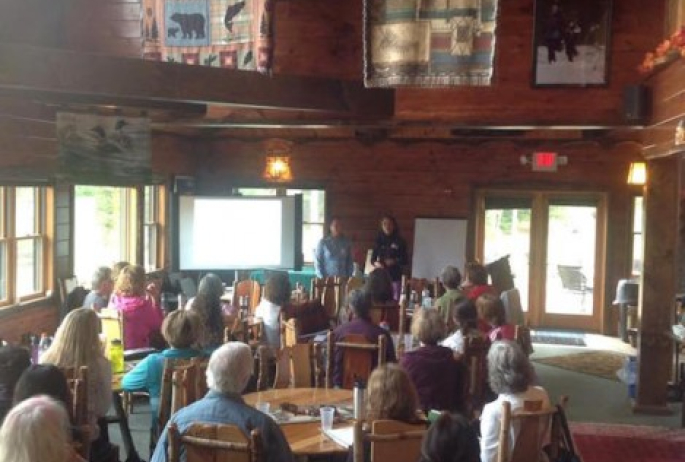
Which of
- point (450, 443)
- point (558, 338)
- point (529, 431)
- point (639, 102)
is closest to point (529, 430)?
point (529, 431)

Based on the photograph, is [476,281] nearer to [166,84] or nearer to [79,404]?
[166,84]

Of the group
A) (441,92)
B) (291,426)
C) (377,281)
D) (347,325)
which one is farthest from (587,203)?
(291,426)

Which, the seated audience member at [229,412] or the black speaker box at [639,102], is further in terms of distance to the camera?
the black speaker box at [639,102]

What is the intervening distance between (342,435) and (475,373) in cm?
141

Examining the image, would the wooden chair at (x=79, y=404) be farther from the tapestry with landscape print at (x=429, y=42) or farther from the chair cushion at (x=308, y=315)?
the tapestry with landscape print at (x=429, y=42)

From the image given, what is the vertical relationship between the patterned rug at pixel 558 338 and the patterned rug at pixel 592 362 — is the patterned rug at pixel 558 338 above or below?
above

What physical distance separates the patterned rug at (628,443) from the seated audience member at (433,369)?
197 cm

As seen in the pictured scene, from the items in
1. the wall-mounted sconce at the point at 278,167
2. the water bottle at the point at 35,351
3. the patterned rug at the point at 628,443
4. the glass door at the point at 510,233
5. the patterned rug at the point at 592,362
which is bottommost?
the patterned rug at the point at 628,443

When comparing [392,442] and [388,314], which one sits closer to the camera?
[392,442]

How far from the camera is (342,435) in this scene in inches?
150

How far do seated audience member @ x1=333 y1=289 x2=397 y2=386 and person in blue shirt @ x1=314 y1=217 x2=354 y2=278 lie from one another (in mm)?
4989

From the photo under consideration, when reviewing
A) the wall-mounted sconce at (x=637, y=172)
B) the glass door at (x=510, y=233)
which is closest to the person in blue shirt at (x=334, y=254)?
the glass door at (x=510, y=233)

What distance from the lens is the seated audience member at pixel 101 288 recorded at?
7.16m

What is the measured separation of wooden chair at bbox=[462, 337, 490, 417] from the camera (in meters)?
4.90
